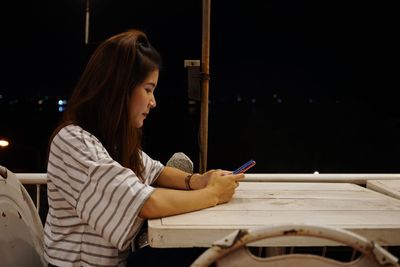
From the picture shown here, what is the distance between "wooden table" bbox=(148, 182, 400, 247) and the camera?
1455 millimetres

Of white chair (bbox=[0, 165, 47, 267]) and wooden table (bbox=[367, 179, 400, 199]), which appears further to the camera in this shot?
wooden table (bbox=[367, 179, 400, 199])

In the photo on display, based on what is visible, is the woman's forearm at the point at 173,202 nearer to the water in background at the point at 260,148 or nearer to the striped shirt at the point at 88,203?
the striped shirt at the point at 88,203

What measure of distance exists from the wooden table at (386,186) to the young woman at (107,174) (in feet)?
2.65

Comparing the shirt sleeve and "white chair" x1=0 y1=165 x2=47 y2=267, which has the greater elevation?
the shirt sleeve

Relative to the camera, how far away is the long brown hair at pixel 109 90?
172cm

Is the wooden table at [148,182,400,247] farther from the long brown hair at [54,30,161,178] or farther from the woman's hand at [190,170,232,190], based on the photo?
the long brown hair at [54,30,161,178]

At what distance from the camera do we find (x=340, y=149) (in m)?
35.7

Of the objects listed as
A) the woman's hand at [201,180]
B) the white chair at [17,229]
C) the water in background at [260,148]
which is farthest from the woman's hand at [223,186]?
the water in background at [260,148]

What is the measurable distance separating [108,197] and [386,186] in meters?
1.52

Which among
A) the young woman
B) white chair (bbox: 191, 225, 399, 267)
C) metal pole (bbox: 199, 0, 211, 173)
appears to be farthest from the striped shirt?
metal pole (bbox: 199, 0, 211, 173)

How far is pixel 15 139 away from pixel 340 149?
24489mm

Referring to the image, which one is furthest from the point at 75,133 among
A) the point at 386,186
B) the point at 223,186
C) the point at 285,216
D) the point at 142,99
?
the point at 386,186

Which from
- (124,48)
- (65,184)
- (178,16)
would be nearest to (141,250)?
(65,184)

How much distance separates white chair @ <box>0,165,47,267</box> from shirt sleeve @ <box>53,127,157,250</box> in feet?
A: 1.27
